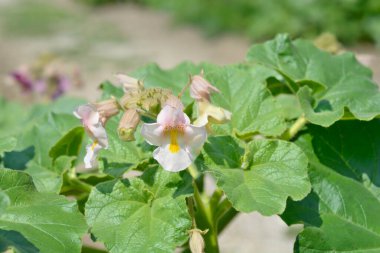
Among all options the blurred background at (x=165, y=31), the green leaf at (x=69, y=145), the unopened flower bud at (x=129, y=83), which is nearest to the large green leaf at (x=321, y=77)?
the unopened flower bud at (x=129, y=83)

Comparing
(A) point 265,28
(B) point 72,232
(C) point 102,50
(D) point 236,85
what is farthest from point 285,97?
(C) point 102,50

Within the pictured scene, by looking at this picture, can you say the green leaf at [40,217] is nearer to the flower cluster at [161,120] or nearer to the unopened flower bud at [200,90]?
the flower cluster at [161,120]

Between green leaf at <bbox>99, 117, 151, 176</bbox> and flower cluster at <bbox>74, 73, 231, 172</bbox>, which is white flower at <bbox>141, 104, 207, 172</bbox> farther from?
green leaf at <bbox>99, 117, 151, 176</bbox>

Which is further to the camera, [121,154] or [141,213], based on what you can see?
[121,154]

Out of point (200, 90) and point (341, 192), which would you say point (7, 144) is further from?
point (341, 192)

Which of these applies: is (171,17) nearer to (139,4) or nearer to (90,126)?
(139,4)

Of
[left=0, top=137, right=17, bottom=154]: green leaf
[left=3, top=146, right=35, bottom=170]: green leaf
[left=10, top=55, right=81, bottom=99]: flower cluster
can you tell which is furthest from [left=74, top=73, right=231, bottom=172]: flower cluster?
[left=10, top=55, right=81, bottom=99]: flower cluster

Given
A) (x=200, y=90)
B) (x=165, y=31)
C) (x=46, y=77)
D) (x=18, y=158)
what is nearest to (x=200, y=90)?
(x=200, y=90)
